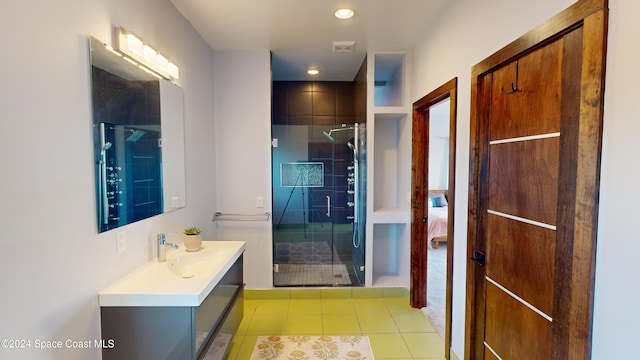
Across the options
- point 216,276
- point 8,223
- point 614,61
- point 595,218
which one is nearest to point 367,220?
point 216,276

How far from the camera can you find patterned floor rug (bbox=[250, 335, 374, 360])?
7.55 feet

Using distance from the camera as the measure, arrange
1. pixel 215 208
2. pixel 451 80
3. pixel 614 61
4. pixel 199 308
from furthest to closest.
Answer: pixel 215 208 < pixel 451 80 < pixel 199 308 < pixel 614 61

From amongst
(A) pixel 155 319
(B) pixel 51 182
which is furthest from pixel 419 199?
(B) pixel 51 182

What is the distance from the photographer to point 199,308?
1.48 m

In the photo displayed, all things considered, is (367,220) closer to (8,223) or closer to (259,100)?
(259,100)

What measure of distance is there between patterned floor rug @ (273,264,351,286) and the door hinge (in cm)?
185

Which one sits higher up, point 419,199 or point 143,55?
point 143,55

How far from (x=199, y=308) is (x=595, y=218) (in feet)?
5.83

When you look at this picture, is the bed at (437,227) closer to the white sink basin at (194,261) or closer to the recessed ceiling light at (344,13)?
the recessed ceiling light at (344,13)

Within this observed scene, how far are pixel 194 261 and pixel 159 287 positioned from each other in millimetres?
634

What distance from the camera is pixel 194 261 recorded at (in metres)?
2.12

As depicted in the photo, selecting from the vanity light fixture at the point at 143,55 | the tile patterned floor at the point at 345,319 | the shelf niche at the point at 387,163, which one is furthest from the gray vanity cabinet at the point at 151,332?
the shelf niche at the point at 387,163

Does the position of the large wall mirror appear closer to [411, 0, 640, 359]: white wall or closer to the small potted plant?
the small potted plant

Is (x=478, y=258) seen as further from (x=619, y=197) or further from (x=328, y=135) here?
(x=328, y=135)
